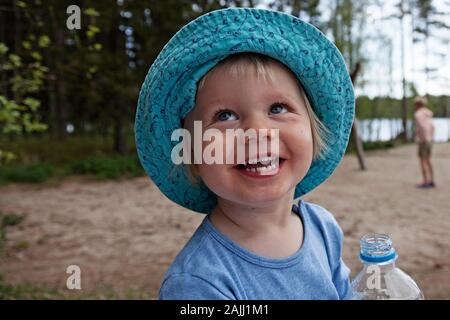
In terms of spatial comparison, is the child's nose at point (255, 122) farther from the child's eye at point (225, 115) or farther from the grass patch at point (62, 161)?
the grass patch at point (62, 161)

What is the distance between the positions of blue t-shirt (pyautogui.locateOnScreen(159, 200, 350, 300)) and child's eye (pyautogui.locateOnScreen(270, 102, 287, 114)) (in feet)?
0.90

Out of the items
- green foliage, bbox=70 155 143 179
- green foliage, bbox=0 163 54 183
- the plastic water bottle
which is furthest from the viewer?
green foliage, bbox=70 155 143 179

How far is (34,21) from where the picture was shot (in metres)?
2.67

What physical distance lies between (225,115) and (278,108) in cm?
11

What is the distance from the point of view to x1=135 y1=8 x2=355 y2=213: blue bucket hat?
0.80m

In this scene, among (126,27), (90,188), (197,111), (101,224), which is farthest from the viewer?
(126,27)

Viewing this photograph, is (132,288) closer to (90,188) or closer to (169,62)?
(169,62)

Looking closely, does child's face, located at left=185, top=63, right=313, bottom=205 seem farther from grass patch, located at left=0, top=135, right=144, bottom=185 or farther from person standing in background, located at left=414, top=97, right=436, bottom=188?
grass patch, located at left=0, top=135, right=144, bottom=185

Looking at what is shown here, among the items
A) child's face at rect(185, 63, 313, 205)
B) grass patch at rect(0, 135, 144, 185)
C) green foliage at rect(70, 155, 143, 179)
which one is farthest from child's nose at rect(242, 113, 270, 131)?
green foliage at rect(70, 155, 143, 179)

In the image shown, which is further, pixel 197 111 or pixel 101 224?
pixel 101 224

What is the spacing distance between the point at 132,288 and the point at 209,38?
2.79 m

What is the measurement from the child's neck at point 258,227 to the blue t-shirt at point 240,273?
22 millimetres

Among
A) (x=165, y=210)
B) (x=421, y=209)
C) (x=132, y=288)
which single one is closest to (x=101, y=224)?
(x=165, y=210)

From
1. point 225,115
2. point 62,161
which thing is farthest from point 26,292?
point 62,161
